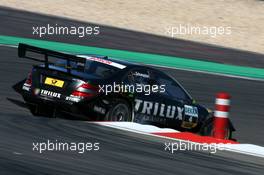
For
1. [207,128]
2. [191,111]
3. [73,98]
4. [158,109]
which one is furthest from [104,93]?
[207,128]

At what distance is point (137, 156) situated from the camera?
1116 cm

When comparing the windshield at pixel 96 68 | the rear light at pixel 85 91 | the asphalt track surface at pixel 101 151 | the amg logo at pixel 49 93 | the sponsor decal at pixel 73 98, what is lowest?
the asphalt track surface at pixel 101 151

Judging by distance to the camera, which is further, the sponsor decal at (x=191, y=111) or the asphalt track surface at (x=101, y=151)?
the sponsor decal at (x=191, y=111)

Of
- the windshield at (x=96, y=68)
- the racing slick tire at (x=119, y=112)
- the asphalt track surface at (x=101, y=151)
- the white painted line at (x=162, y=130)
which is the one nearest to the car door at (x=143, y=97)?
the racing slick tire at (x=119, y=112)

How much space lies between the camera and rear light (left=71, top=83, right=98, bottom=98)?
1310 cm

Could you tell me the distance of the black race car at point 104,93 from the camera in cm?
1317

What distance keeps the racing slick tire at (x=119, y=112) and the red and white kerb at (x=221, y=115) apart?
4.79 feet

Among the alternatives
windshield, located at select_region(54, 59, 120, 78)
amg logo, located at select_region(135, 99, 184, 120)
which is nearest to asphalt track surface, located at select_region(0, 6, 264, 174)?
windshield, located at select_region(54, 59, 120, 78)

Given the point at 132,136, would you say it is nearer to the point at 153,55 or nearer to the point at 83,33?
the point at 153,55

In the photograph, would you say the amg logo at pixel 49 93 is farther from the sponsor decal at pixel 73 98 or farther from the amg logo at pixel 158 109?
the amg logo at pixel 158 109

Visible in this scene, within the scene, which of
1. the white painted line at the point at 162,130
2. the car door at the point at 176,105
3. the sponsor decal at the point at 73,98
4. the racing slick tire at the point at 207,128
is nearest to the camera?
the white painted line at the point at 162,130

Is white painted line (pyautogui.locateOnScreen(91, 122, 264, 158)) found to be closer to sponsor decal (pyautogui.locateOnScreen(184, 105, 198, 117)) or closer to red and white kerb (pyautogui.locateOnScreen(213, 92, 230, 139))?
red and white kerb (pyautogui.locateOnScreen(213, 92, 230, 139))

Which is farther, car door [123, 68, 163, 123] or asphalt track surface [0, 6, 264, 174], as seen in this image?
car door [123, 68, 163, 123]

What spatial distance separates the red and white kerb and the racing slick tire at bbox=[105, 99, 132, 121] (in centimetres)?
146
